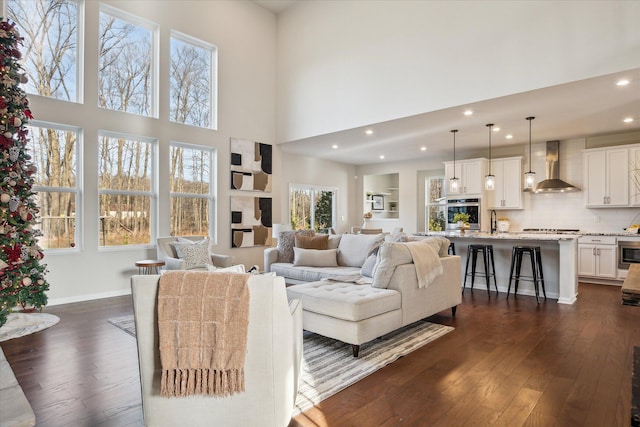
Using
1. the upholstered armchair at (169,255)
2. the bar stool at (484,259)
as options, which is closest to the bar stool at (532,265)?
the bar stool at (484,259)

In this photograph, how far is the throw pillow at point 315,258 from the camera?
5.23 meters

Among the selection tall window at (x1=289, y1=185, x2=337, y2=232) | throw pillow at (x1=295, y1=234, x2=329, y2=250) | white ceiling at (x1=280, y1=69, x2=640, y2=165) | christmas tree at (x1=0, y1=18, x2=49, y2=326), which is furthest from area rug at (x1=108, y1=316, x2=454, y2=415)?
tall window at (x1=289, y1=185, x2=337, y2=232)

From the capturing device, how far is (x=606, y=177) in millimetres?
Answer: 6730

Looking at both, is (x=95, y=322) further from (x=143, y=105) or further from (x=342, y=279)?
(x=143, y=105)

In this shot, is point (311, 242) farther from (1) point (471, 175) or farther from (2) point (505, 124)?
(1) point (471, 175)

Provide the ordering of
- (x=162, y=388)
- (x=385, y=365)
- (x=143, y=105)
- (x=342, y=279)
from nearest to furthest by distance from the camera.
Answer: (x=162, y=388) < (x=385, y=365) < (x=342, y=279) < (x=143, y=105)

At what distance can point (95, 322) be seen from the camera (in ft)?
13.7

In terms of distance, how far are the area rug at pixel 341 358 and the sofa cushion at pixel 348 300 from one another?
324 millimetres

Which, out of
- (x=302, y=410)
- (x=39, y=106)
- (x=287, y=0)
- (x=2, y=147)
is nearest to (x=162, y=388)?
(x=302, y=410)

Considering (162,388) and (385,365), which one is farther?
(385,365)

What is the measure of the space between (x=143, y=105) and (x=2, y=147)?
8.66 feet

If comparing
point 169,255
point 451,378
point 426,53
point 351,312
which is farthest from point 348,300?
point 426,53

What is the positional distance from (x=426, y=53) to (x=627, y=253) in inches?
190

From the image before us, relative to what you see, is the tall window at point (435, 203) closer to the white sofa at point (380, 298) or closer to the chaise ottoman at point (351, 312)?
the white sofa at point (380, 298)
